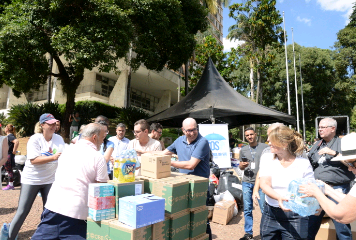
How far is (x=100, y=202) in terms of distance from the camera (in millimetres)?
2168

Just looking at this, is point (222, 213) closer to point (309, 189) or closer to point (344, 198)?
point (309, 189)

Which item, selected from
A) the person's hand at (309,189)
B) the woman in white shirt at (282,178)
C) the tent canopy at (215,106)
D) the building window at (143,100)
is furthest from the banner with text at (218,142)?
the building window at (143,100)

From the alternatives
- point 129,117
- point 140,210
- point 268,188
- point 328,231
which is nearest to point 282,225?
point 268,188

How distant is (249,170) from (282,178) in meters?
1.97

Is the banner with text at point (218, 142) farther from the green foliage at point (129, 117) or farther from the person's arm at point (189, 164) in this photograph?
the green foliage at point (129, 117)

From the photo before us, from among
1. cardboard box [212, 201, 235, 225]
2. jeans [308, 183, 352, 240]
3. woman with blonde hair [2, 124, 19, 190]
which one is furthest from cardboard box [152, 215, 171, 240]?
woman with blonde hair [2, 124, 19, 190]

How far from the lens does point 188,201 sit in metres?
2.73

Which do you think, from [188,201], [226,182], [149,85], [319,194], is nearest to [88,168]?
[188,201]

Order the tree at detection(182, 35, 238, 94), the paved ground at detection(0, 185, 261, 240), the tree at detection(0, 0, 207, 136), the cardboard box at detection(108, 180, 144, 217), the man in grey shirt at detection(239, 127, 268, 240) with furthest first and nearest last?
the tree at detection(182, 35, 238, 94), the tree at detection(0, 0, 207, 136), the paved ground at detection(0, 185, 261, 240), the man in grey shirt at detection(239, 127, 268, 240), the cardboard box at detection(108, 180, 144, 217)

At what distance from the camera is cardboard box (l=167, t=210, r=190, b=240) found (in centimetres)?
246

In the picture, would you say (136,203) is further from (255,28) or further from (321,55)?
(321,55)

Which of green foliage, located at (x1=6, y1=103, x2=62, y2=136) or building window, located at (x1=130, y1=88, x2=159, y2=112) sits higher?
building window, located at (x1=130, y1=88, x2=159, y2=112)

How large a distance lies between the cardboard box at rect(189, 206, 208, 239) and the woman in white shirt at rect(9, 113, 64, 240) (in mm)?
1882

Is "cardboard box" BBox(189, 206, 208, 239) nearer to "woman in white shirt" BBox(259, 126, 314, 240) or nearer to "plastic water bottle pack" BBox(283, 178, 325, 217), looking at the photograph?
"woman in white shirt" BBox(259, 126, 314, 240)
